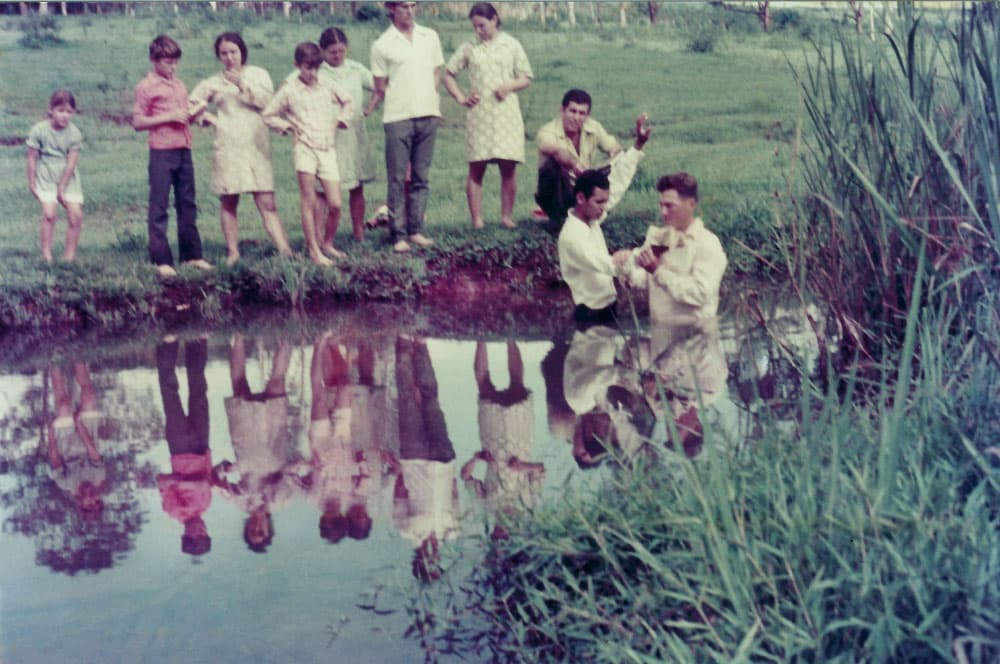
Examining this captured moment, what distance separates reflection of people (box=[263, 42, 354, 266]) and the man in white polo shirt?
347mm

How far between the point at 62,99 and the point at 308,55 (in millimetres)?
1563

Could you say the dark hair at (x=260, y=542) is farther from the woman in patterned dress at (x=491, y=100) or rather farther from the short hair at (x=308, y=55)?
the woman in patterned dress at (x=491, y=100)

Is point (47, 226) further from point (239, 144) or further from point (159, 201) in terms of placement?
point (239, 144)

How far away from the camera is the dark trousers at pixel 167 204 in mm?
8453

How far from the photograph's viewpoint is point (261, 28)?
8.88 m

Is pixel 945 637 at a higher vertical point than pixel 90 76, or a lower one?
lower

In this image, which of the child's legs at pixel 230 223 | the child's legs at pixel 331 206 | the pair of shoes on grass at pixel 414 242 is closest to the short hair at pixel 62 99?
the child's legs at pixel 230 223

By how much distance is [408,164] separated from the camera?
8977 millimetres

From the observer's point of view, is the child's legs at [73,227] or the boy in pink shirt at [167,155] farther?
the child's legs at [73,227]

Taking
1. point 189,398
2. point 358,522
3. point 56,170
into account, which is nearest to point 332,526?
point 358,522

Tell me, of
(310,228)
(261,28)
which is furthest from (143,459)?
(261,28)

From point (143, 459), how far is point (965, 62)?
3344mm

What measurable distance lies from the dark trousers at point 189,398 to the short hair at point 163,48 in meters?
1.95

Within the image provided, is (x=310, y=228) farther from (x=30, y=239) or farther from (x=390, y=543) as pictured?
(x=390, y=543)
